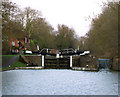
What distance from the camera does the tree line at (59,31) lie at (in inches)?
770

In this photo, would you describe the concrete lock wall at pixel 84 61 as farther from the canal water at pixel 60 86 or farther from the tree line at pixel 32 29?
the canal water at pixel 60 86

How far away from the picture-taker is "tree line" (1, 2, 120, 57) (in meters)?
19.6

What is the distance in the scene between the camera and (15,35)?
34.3 metres

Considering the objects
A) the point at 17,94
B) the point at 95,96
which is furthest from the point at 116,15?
the point at 17,94

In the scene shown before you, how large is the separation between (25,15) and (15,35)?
66.7 feet

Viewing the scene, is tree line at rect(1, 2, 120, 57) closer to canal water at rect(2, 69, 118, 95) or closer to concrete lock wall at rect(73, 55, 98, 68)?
concrete lock wall at rect(73, 55, 98, 68)

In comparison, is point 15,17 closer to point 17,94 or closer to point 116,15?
point 116,15

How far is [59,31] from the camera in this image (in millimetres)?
68625

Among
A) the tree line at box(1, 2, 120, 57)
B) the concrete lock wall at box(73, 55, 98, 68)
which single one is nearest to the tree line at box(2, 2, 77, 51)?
the tree line at box(1, 2, 120, 57)

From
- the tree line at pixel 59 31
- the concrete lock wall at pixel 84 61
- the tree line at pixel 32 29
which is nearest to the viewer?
the tree line at pixel 59 31

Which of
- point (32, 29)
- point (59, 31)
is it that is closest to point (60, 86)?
point (32, 29)

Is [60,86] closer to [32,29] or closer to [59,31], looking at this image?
[32,29]

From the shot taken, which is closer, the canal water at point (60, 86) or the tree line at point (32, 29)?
the canal water at point (60, 86)

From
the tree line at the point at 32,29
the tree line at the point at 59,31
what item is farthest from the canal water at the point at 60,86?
the tree line at the point at 32,29
